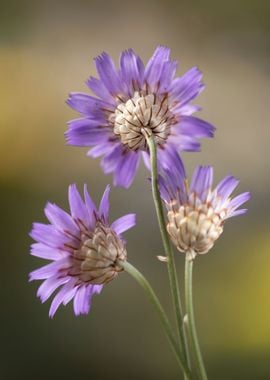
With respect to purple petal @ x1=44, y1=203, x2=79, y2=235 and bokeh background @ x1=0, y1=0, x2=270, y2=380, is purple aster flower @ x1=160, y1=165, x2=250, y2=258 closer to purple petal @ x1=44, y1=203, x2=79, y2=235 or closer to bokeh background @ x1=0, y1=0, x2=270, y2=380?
purple petal @ x1=44, y1=203, x2=79, y2=235

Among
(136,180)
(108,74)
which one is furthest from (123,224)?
(136,180)

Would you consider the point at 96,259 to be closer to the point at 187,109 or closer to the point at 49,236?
the point at 49,236

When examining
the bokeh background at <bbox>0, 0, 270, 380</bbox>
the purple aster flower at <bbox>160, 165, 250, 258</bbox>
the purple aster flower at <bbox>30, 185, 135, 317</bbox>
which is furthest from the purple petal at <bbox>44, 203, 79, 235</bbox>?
the bokeh background at <bbox>0, 0, 270, 380</bbox>

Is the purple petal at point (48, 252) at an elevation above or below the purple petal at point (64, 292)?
above

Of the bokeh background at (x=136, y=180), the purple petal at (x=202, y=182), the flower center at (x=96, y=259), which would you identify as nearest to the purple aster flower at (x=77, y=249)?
the flower center at (x=96, y=259)

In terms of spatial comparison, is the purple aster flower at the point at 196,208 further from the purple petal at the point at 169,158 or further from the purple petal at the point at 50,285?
the purple petal at the point at 50,285

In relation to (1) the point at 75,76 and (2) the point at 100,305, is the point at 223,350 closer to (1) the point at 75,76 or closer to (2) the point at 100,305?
(2) the point at 100,305
